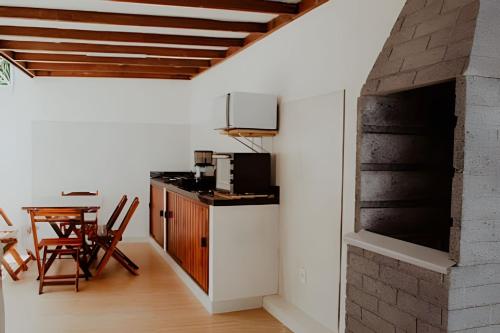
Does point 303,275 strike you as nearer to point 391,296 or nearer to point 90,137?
point 391,296

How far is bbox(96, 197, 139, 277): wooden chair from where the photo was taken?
5133mm

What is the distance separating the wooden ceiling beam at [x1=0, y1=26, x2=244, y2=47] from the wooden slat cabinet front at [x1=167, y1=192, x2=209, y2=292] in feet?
5.37

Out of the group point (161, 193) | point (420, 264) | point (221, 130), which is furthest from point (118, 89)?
point (420, 264)

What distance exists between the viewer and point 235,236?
157 inches

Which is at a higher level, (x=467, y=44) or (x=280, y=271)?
(x=467, y=44)

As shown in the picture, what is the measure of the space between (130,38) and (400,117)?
3078 mm

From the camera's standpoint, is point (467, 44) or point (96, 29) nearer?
point (467, 44)

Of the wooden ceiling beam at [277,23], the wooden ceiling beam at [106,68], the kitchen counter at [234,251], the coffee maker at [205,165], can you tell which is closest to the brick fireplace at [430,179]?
the wooden ceiling beam at [277,23]

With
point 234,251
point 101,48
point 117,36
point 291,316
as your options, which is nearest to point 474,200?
point 291,316

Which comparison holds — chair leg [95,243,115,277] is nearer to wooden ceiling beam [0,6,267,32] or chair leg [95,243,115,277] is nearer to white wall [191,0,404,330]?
white wall [191,0,404,330]

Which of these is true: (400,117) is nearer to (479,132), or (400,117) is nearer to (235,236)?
(479,132)

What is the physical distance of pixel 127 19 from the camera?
157 inches

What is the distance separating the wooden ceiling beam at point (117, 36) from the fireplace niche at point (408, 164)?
2.72m

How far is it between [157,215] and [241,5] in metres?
3.76
